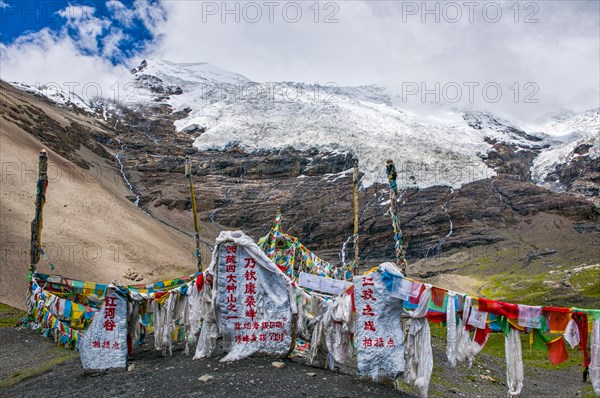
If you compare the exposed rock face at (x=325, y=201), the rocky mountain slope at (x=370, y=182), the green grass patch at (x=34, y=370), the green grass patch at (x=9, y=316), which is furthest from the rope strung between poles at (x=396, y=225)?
the exposed rock face at (x=325, y=201)

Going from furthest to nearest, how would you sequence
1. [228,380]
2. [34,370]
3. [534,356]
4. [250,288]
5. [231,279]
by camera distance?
[534,356]
[34,370]
[231,279]
[250,288]
[228,380]

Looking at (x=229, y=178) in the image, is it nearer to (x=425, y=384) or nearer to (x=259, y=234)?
(x=259, y=234)

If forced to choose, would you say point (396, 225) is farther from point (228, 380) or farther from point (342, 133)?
point (342, 133)

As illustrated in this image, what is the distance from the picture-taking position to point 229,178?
133m

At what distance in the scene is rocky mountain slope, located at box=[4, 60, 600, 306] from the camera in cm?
10075

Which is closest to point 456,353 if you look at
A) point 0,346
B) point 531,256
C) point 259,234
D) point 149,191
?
point 0,346

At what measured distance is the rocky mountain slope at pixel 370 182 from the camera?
101 m

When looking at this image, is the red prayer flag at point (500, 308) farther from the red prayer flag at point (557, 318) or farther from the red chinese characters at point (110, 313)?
the red chinese characters at point (110, 313)

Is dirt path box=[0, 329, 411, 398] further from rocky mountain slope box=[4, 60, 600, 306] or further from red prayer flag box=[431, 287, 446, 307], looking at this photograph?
rocky mountain slope box=[4, 60, 600, 306]

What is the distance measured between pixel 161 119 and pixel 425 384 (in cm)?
17324

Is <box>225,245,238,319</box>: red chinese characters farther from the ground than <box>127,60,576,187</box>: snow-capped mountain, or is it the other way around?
<box>127,60,576,187</box>: snow-capped mountain

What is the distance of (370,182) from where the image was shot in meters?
131

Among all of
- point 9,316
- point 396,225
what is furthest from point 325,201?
point 396,225

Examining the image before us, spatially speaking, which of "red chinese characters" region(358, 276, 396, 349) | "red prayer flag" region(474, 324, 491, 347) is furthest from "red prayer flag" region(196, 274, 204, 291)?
"red prayer flag" region(474, 324, 491, 347)
